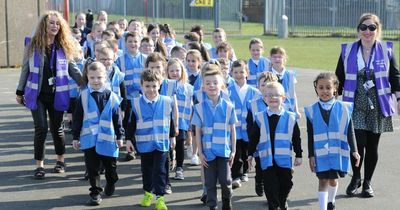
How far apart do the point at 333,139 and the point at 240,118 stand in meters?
1.56

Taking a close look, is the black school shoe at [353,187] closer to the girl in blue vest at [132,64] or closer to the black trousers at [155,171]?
the black trousers at [155,171]

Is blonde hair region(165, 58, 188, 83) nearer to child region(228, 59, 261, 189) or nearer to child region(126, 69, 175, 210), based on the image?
child region(228, 59, 261, 189)

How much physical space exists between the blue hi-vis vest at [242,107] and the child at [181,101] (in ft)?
2.71

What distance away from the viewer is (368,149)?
26.5 feet

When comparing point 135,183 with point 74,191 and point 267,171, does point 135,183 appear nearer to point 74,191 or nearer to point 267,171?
point 74,191

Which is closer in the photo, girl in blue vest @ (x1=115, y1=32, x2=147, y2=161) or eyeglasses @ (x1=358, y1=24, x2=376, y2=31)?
eyeglasses @ (x1=358, y1=24, x2=376, y2=31)

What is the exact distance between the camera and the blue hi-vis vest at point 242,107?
820cm

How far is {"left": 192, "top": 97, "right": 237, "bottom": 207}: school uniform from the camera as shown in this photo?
23.2 feet

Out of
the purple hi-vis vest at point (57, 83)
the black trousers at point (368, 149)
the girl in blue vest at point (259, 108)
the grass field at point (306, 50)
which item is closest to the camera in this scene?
the girl in blue vest at point (259, 108)

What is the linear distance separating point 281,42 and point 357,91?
26.3m

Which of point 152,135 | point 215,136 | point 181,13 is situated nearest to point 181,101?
point 152,135

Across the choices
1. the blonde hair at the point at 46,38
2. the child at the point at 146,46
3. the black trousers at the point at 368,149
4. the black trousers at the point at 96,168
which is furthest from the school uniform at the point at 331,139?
the child at the point at 146,46

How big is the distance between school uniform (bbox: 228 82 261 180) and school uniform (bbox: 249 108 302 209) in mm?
1193

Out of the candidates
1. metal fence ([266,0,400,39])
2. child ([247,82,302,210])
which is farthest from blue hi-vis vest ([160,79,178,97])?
metal fence ([266,0,400,39])
